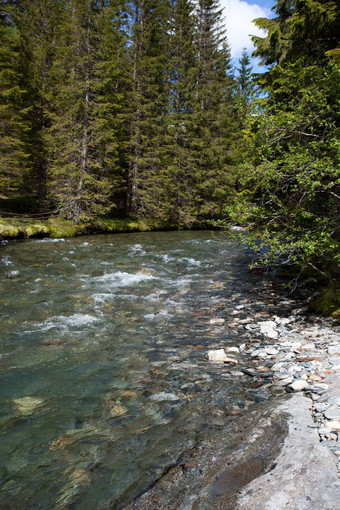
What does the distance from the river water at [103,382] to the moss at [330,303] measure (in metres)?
1.88

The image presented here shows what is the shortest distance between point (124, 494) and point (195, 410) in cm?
127

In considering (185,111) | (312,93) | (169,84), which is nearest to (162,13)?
(169,84)

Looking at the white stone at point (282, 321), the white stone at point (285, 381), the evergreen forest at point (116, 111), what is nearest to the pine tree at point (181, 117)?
the evergreen forest at point (116, 111)

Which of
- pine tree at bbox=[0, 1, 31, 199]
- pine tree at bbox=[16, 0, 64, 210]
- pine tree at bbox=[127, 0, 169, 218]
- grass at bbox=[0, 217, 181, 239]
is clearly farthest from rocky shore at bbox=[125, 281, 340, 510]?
pine tree at bbox=[16, 0, 64, 210]

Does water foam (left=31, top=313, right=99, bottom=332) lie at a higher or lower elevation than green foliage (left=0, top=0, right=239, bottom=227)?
lower

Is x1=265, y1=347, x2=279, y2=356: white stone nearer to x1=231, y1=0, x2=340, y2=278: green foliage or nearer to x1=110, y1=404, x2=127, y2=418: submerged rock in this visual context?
x1=231, y1=0, x2=340, y2=278: green foliage

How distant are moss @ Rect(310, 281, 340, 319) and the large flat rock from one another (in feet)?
13.2

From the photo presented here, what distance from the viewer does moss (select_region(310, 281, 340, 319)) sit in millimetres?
6043

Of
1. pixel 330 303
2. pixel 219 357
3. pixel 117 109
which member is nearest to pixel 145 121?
pixel 117 109

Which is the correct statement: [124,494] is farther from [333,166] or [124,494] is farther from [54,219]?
[54,219]

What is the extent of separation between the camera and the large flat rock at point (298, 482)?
185 cm

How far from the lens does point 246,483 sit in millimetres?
2207

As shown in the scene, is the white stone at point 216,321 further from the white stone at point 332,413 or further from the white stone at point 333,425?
the white stone at point 333,425

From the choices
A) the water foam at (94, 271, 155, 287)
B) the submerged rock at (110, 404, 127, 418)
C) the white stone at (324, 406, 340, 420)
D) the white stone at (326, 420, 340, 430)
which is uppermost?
the white stone at (326, 420, 340, 430)
